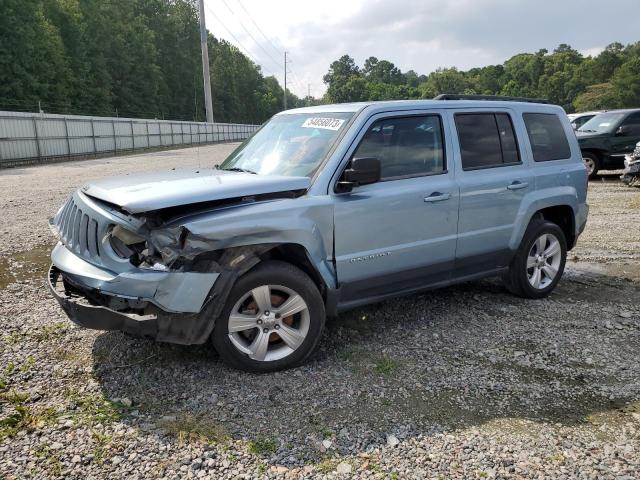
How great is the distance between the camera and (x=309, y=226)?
3.52 meters

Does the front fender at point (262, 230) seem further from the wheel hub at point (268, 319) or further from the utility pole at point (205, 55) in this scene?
the utility pole at point (205, 55)

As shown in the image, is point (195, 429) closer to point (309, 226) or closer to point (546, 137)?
point (309, 226)

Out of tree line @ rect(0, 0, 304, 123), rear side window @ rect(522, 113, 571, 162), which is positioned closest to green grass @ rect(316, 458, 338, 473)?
rear side window @ rect(522, 113, 571, 162)

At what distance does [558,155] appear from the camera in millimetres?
5219

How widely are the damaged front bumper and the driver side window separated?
1552mm

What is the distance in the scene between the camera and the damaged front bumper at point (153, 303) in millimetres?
3074

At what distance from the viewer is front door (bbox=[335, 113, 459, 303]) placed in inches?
148

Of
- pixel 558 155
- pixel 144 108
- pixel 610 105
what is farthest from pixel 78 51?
pixel 610 105

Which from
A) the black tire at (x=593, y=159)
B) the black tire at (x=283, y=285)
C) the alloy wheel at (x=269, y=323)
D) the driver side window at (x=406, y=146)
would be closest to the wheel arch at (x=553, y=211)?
the driver side window at (x=406, y=146)

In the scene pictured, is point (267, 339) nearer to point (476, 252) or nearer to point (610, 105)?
point (476, 252)

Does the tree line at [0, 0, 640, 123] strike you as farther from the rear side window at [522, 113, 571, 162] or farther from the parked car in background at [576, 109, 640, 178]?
the rear side window at [522, 113, 571, 162]

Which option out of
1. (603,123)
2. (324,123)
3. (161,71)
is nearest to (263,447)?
(324,123)

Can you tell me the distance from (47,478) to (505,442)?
2.40 meters

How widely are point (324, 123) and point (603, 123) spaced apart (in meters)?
12.8
